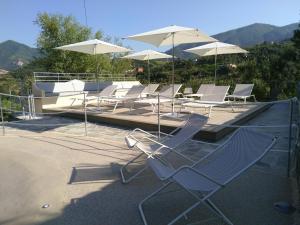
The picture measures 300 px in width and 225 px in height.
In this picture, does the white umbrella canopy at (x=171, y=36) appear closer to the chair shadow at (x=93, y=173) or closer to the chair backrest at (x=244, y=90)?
the chair backrest at (x=244, y=90)

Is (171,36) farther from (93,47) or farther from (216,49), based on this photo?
(216,49)

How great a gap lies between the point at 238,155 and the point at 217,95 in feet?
20.0

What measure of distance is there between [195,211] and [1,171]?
3112 millimetres

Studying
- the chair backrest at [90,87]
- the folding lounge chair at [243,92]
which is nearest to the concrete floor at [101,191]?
the folding lounge chair at [243,92]

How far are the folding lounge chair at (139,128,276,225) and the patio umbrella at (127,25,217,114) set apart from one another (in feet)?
16.4

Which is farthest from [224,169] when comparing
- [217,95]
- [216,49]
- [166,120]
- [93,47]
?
[216,49]

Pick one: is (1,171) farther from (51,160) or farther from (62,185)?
(62,185)

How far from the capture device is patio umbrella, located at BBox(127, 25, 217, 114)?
791cm

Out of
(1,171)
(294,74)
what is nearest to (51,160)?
(1,171)

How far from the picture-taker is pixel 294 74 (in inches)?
535

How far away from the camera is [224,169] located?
2.96 metres

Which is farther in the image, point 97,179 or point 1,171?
point 1,171

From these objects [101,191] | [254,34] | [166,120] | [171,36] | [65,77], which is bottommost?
[101,191]

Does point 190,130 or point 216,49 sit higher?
point 216,49
